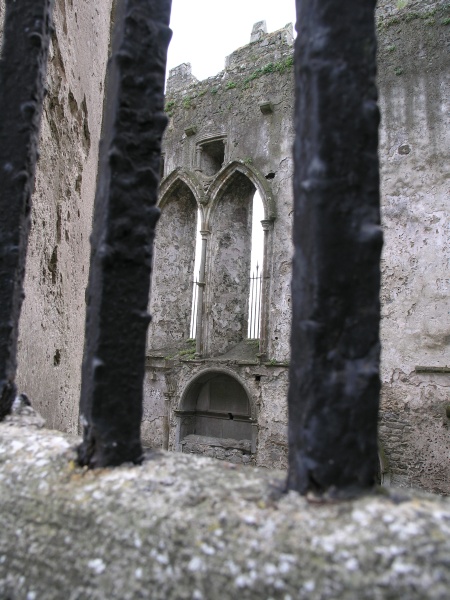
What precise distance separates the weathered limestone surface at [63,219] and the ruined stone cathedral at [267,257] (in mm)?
6294

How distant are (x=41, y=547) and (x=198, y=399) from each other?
945cm

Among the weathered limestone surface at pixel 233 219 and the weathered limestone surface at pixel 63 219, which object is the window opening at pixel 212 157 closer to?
the weathered limestone surface at pixel 233 219

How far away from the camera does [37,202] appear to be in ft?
6.13

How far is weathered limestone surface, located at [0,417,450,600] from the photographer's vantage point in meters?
0.60

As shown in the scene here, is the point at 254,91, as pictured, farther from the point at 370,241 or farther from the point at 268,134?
the point at 370,241

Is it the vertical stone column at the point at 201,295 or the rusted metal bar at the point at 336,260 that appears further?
the vertical stone column at the point at 201,295

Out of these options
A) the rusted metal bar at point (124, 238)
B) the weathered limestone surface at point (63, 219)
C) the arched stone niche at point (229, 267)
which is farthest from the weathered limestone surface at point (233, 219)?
the rusted metal bar at point (124, 238)

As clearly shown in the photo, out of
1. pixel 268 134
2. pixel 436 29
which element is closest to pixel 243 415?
pixel 268 134

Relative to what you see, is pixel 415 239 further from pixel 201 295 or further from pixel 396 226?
pixel 201 295

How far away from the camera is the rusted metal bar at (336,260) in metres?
0.74

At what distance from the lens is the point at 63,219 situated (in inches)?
87.8

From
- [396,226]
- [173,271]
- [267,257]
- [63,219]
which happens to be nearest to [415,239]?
[396,226]

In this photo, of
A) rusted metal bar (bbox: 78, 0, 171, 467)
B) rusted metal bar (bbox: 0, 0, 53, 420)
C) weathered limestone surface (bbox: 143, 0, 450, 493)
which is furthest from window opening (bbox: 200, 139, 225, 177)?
rusted metal bar (bbox: 78, 0, 171, 467)

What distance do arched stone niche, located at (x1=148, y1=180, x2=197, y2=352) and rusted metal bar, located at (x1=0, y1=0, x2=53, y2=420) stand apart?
9370 millimetres
